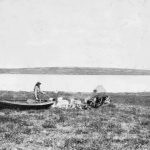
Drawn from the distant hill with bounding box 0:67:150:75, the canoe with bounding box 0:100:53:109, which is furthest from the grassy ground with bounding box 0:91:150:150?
the distant hill with bounding box 0:67:150:75

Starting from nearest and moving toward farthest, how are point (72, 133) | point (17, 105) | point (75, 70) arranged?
point (72, 133), point (17, 105), point (75, 70)

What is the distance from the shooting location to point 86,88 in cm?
8969

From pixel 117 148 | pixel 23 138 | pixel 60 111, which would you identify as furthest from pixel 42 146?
pixel 60 111

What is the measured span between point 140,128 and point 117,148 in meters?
6.75

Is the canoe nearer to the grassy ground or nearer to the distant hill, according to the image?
the grassy ground

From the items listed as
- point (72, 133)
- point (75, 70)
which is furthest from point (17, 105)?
point (75, 70)

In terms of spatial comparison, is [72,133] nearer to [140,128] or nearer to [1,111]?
[140,128]

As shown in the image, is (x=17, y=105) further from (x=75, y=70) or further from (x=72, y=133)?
(x=75, y=70)

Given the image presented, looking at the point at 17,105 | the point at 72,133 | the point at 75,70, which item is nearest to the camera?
the point at 72,133

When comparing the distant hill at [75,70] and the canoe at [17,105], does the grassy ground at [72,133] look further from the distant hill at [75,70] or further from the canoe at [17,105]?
the distant hill at [75,70]

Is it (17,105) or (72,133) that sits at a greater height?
(17,105)

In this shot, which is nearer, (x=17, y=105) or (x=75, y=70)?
(x=17, y=105)

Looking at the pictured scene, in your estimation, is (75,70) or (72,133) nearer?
(72,133)

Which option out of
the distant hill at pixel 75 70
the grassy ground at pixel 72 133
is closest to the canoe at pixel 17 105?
the grassy ground at pixel 72 133
